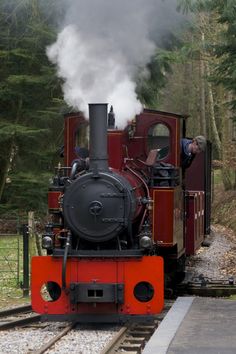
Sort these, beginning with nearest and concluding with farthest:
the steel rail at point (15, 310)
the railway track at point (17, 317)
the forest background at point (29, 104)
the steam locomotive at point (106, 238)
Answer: the steam locomotive at point (106, 238)
the railway track at point (17, 317)
the steel rail at point (15, 310)
the forest background at point (29, 104)

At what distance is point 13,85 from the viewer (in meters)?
21.7

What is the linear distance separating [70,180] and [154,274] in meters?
1.60

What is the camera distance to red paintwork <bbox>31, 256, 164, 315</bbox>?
324 inches

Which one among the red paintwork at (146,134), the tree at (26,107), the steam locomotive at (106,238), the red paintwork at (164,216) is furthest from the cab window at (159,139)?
the tree at (26,107)

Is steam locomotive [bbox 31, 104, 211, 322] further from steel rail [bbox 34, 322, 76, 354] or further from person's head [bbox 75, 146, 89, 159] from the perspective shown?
person's head [bbox 75, 146, 89, 159]

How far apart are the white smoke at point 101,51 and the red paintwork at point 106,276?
7.09 ft

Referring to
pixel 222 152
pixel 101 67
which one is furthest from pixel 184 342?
pixel 222 152

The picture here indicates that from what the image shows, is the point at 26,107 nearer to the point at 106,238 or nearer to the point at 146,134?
the point at 146,134

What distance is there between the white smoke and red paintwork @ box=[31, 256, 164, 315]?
2.16 m

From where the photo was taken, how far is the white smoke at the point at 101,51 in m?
9.13

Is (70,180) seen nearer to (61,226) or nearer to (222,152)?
(61,226)

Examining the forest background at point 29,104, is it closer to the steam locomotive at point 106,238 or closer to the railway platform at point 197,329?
the steam locomotive at point 106,238

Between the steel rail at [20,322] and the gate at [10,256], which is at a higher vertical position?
the gate at [10,256]

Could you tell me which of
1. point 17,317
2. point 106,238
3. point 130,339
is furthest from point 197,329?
point 17,317
